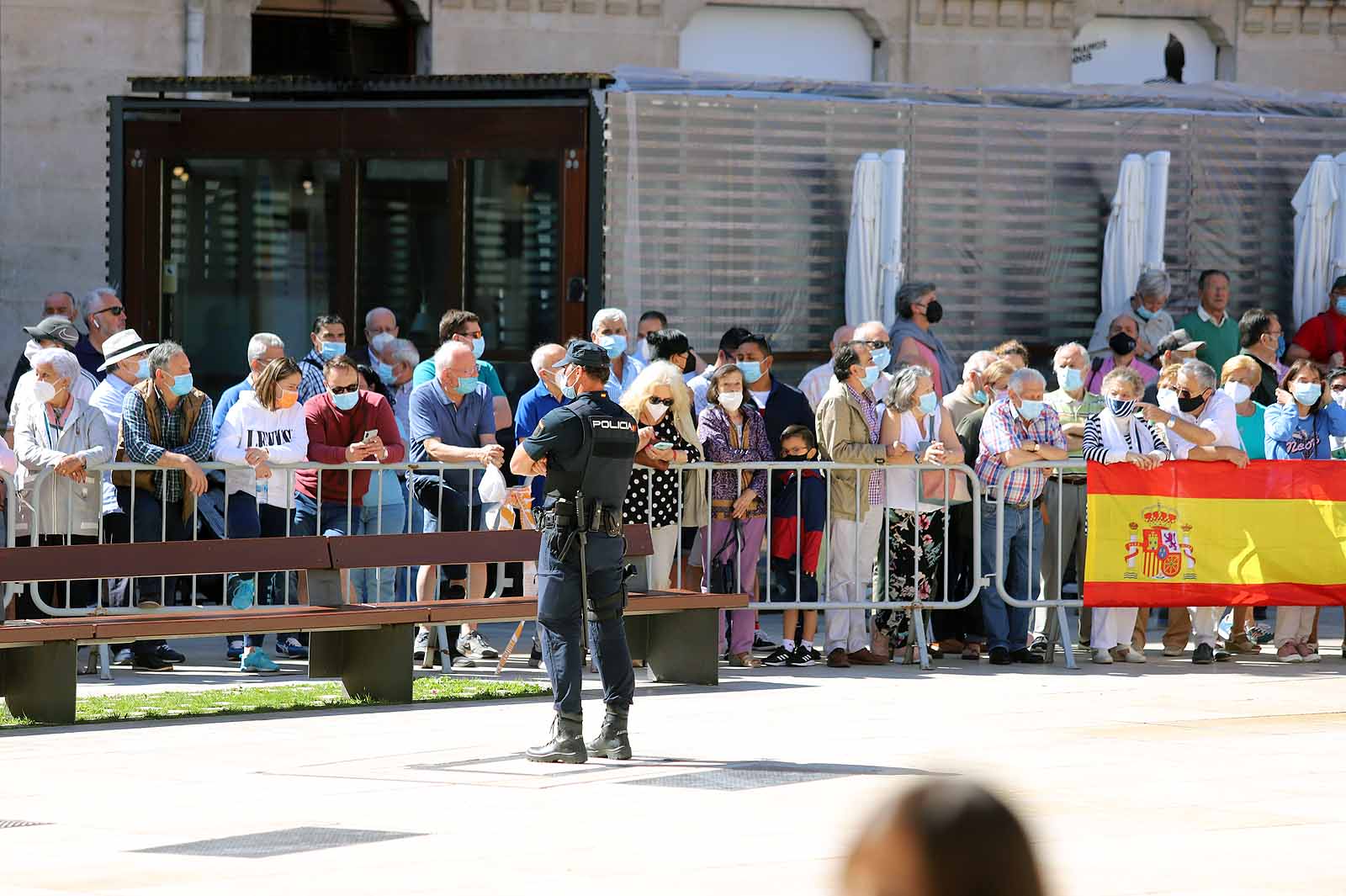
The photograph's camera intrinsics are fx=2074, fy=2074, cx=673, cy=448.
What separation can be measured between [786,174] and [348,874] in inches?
407

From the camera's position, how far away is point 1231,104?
57.4ft

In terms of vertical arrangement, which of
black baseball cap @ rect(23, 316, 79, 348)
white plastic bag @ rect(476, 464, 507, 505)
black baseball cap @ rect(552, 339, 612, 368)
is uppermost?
black baseball cap @ rect(23, 316, 79, 348)

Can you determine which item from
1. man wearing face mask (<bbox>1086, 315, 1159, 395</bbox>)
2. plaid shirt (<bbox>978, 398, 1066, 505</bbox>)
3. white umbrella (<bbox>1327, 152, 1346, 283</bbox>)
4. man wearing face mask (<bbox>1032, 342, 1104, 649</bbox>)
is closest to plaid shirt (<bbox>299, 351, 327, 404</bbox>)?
plaid shirt (<bbox>978, 398, 1066, 505</bbox>)

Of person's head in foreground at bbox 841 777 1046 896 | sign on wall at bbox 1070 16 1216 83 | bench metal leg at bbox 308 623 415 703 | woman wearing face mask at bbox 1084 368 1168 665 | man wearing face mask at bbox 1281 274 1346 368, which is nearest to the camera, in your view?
person's head in foreground at bbox 841 777 1046 896

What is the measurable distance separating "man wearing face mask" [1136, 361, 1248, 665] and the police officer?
16.2 feet

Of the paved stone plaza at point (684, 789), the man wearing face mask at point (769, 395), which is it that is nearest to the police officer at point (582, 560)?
the paved stone plaza at point (684, 789)

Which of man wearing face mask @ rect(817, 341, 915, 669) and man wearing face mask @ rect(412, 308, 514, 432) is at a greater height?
man wearing face mask @ rect(412, 308, 514, 432)

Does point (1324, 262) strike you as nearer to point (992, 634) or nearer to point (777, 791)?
point (992, 634)

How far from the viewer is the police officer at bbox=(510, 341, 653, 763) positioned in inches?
356

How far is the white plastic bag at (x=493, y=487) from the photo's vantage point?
39.4ft

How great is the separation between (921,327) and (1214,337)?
2684 millimetres

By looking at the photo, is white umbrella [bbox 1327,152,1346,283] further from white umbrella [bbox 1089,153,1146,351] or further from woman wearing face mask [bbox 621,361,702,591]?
woman wearing face mask [bbox 621,361,702,591]

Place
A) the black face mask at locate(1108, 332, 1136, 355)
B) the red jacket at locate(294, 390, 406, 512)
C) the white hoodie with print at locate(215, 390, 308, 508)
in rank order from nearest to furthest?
1. the white hoodie with print at locate(215, 390, 308, 508)
2. the red jacket at locate(294, 390, 406, 512)
3. the black face mask at locate(1108, 332, 1136, 355)

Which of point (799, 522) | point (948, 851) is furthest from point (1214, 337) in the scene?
point (948, 851)
